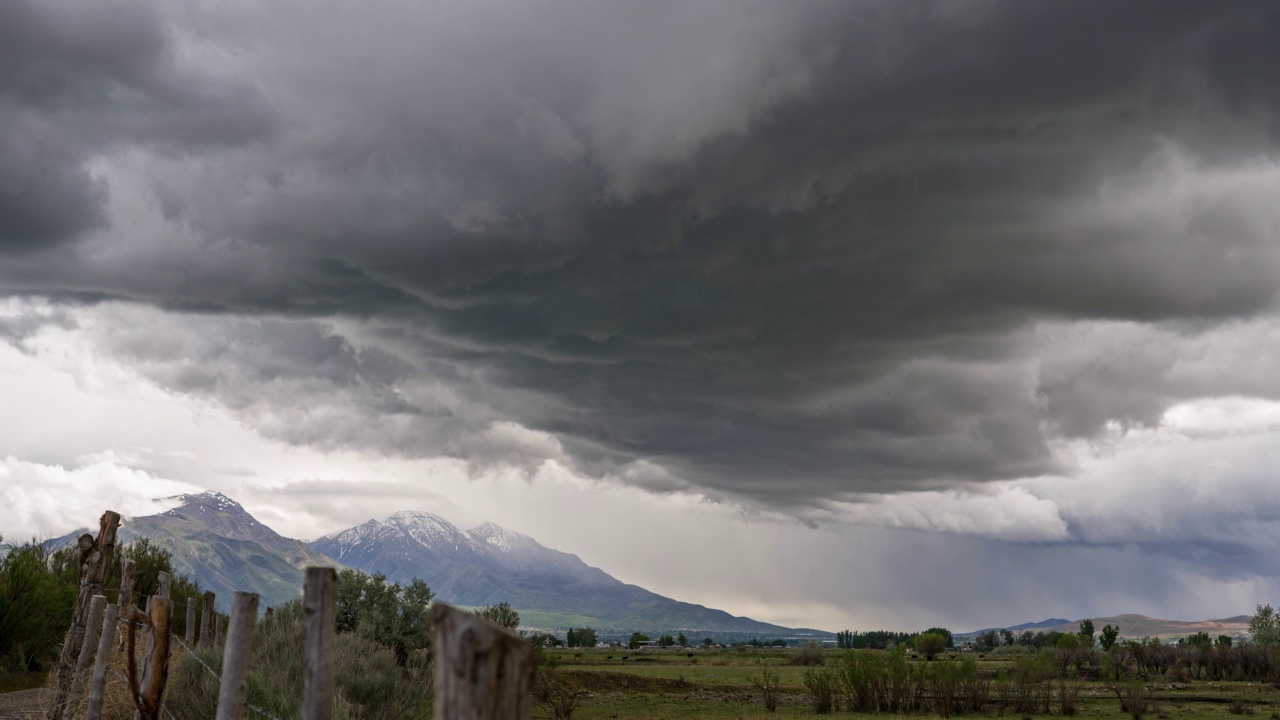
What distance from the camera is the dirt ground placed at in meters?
21.1

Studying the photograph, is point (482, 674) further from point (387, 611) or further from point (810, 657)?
point (810, 657)

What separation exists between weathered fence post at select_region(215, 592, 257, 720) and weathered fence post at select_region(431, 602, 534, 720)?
16.8 ft

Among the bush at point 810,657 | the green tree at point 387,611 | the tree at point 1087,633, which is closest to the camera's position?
the green tree at point 387,611

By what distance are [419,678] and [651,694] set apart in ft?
109

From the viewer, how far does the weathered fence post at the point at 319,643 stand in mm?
5148

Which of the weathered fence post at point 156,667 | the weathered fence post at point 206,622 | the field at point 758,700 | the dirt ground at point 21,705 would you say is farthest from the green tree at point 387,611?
the weathered fence post at point 156,667

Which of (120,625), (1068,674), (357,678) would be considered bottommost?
(1068,674)

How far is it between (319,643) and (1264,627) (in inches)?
6040

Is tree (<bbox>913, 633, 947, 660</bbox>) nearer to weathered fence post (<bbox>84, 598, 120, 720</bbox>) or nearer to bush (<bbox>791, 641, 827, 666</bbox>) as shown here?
bush (<bbox>791, 641, 827, 666</bbox>)

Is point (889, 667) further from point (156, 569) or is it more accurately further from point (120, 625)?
point (120, 625)

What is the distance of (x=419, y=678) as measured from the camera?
3030cm

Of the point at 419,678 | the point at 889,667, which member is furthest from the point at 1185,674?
the point at 419,678

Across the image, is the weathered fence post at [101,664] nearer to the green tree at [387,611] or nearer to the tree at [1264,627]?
the green tree at [387,611]

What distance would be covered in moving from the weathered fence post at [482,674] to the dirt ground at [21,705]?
19.0 m
